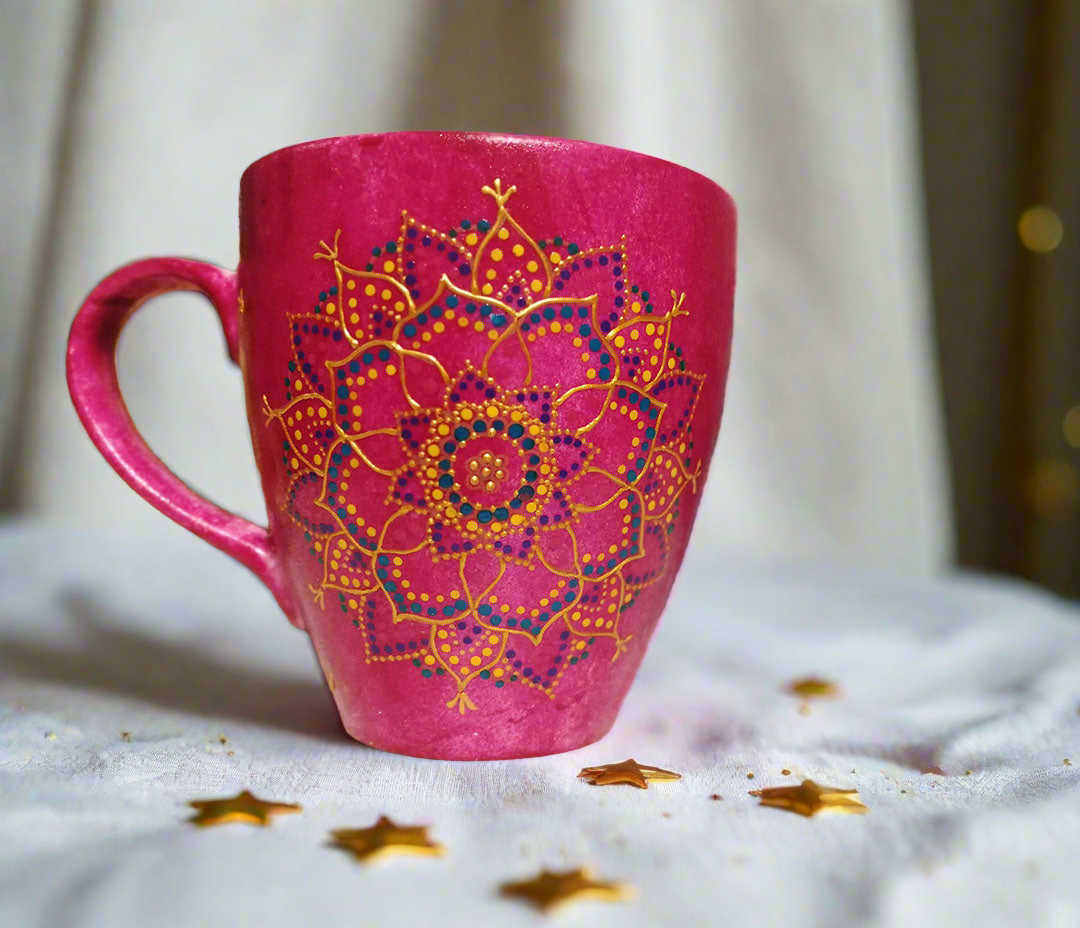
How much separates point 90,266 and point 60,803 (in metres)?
0.81

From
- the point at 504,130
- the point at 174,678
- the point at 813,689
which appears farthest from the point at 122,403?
the point at 504,130

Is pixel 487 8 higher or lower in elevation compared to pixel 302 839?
higher

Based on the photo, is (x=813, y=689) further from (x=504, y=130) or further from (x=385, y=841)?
(x=504, y=130)

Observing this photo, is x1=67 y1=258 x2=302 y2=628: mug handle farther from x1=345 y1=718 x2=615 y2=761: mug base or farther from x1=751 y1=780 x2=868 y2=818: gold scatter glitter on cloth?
x1=751 y1=780 x2=868 y2=818: gold scatter glitter on cloth

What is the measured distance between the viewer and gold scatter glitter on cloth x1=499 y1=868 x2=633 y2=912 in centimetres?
36

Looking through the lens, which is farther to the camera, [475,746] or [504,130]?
[504,130]

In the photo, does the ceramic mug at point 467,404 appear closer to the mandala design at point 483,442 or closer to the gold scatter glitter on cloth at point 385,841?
the mandala design at point 483,442

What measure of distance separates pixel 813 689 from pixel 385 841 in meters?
0.37

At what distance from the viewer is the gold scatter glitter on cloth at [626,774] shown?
48 cm

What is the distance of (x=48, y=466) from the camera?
1148mm

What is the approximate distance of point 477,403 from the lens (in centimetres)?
45

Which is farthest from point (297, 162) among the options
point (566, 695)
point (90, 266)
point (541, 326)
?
point (90, 266)

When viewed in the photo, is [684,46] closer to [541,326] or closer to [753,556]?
[753,556]

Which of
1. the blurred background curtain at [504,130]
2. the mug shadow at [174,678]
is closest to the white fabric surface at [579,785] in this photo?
the mug shadow at [174,678]
